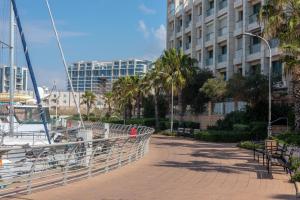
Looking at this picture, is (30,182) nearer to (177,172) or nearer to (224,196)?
(224,196)

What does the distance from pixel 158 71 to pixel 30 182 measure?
41923 mm

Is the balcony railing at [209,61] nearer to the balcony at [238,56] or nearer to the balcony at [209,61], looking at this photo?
the balcony at [209,61]

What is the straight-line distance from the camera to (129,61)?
17650cm

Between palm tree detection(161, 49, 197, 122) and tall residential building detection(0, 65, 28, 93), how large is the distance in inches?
682

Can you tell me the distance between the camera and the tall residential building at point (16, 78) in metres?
28.3

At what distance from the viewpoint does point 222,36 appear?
5888cm

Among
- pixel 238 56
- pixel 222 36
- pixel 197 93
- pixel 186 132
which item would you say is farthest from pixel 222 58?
pixel 186 132

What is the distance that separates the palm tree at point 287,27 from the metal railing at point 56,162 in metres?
11.8

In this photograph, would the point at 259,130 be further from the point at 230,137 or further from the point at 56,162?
the point at 56,162

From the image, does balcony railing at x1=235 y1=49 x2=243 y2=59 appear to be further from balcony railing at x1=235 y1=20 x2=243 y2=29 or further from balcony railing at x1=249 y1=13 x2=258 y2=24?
balcony railing at x1=249 y1=13 x2=258 y2=24

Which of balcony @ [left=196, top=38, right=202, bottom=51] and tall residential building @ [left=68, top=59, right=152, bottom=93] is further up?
tall residential building @ [left=68, top=59, right=152, bottom=93]

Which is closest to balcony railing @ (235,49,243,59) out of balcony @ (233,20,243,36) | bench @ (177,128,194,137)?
balcony @ (233,20,243,36)

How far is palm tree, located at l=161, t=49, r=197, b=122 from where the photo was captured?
169ft

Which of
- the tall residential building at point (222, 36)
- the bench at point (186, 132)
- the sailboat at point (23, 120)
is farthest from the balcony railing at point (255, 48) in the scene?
the sailboat at point (23, 120)
